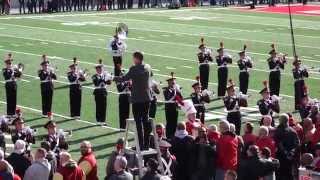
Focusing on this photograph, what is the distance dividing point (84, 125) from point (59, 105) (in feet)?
7.95

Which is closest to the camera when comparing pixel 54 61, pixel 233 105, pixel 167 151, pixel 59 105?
pixel 167 151

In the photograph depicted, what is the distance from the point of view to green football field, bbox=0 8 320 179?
20000 millimetres

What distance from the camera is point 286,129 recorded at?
12.7 meters

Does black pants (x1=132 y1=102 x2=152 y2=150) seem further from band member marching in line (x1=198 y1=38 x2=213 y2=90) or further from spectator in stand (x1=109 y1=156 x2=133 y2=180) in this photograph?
band member marching in line (x1=198 y1=38 x2=213 y2=90)

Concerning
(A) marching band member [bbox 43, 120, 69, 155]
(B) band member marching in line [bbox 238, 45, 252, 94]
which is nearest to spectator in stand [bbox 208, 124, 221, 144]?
(A) marching band member [bbox 43, 120, 69, 155]

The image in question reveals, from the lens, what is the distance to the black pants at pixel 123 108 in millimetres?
18203

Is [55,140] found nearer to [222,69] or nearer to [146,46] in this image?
[222,69]

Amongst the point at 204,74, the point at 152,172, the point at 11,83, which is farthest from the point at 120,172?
the point at 204,74

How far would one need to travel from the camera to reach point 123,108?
18.4m

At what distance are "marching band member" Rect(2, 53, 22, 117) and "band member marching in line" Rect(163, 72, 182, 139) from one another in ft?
12.7

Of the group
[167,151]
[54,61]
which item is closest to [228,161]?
[167,151]

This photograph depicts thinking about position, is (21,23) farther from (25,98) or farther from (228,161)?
(228,161)

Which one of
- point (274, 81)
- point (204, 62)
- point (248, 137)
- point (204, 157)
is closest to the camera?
point (204, 157)

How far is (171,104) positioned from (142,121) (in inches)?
219
